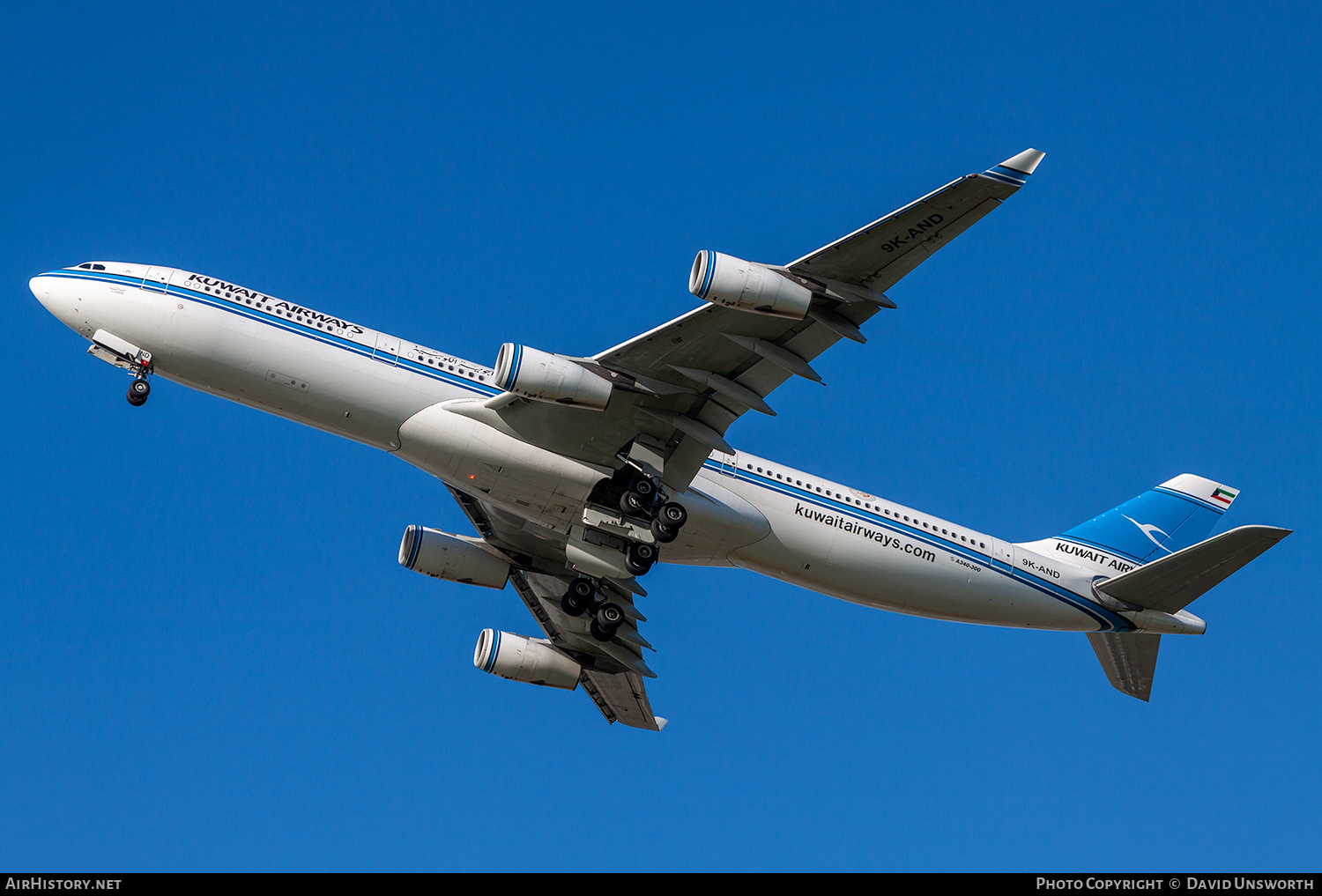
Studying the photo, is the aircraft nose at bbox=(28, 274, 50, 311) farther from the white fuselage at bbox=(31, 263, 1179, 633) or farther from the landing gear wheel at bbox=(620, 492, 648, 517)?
the landing gear wheel at bbox=(620, 492, 648, 517)

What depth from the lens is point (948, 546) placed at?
104 ft

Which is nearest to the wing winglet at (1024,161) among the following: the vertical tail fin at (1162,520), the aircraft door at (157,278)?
the vertical tail fin at (1162,520)

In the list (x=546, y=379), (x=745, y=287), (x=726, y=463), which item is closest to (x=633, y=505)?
(x=726, y=463)

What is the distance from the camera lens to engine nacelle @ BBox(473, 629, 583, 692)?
37.5m

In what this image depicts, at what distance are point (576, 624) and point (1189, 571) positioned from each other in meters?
18.4

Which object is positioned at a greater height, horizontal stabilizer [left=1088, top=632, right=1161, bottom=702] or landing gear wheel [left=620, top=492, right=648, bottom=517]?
landing gear wheel [left=620, top=492, right=648, bottom=517]

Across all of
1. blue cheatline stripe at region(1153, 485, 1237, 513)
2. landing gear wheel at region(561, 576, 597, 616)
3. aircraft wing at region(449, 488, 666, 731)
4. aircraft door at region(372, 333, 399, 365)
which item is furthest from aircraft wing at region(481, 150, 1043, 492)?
blue cheatline stripe at region(1153, 485, 1237, 513)

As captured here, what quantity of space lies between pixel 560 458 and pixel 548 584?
9552 millimetres

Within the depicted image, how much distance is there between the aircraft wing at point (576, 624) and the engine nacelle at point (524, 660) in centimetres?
36

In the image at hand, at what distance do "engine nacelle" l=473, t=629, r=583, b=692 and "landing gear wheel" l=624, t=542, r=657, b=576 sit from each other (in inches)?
371

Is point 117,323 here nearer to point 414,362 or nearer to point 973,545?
point 414,362

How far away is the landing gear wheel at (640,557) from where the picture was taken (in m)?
29.4

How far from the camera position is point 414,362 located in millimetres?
28219
